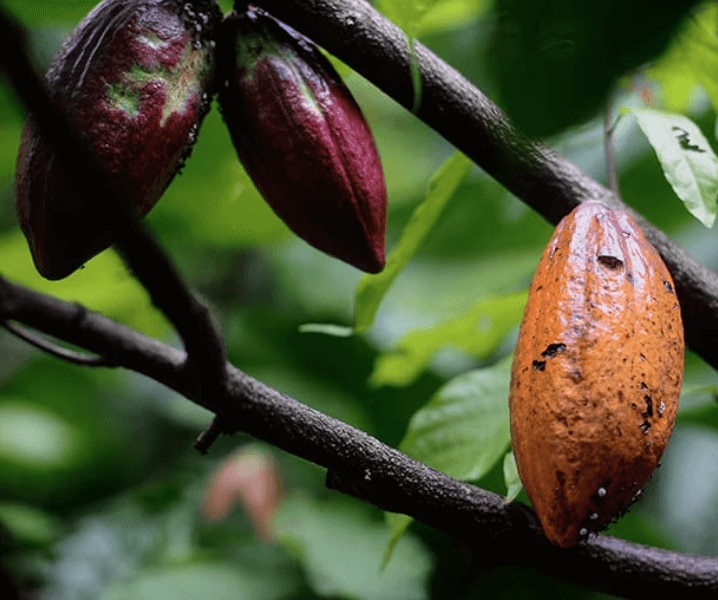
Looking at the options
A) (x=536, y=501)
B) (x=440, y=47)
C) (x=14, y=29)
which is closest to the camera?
(x=14, y=29)

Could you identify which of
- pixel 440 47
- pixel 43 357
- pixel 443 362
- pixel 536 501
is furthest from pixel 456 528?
pixel 43 357

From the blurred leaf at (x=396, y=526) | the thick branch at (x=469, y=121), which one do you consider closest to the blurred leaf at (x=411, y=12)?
the thick branch at (x=469, y=121)

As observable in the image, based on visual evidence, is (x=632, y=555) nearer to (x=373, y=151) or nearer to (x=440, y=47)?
(x=373, y=151)

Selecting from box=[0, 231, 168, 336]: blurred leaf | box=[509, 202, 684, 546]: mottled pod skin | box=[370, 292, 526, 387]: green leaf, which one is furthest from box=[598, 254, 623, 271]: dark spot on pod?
box=[0, 231, 168, 336]: blurred leaf

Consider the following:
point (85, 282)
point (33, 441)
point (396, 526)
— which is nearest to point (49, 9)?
point (396, 526)

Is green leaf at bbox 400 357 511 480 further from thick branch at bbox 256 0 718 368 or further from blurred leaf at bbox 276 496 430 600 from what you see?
blurred leaf at bbox 276 496 430 600

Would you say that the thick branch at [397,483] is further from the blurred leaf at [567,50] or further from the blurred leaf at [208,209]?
the blurred leaf at [208,209]

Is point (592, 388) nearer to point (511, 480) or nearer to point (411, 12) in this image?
point (511, 480)
